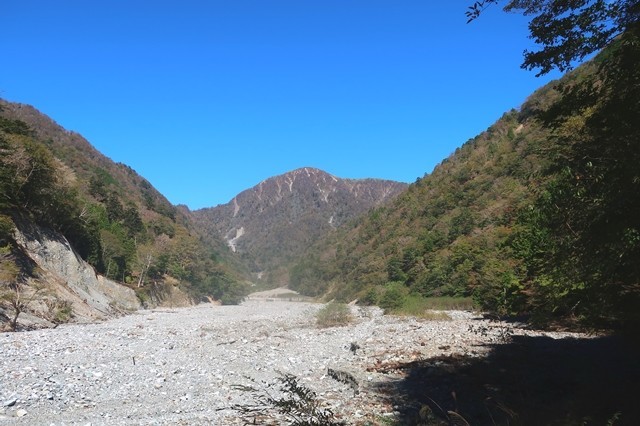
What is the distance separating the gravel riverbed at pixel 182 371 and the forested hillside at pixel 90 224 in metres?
9.40

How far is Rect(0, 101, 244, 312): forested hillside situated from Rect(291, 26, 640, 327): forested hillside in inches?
972

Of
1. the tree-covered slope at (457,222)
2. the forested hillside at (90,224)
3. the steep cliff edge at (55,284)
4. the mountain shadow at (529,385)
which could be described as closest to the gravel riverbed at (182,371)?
the mountain shadow at (529,385)

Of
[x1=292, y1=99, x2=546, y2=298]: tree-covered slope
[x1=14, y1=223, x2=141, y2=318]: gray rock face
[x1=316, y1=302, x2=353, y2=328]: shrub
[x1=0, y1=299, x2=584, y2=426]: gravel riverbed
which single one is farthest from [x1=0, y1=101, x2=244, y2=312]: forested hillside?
[x1=292, y1=99, x2=546, y2=298]: tree-covered slope

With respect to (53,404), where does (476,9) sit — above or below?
above

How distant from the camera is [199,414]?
30.7ft

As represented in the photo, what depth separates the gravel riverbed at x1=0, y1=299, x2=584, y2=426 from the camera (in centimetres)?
935

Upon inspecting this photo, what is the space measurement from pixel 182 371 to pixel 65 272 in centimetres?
2602

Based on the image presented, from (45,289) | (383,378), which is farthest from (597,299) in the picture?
(45,289)

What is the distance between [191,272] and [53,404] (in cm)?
7057

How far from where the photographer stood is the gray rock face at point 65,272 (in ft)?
97.7

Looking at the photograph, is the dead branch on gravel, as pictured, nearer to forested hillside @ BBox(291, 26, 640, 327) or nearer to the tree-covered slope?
forested hillside @ BBox(291, 26, 640, 327)

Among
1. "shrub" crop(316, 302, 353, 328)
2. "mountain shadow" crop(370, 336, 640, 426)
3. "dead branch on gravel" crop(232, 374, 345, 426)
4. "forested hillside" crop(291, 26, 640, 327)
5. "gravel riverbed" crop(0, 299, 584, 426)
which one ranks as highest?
"forested hillside" crop(291, 26, 640, 327)

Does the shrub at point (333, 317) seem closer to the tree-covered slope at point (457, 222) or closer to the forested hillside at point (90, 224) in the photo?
the tree-covered slope at point (457, 222)

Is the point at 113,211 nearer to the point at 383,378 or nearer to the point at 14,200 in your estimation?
the point at 14,200
